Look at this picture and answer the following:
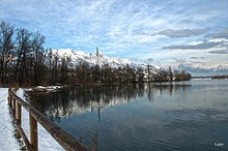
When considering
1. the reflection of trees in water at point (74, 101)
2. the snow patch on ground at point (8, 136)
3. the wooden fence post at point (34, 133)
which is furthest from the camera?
the reflection of trees in water at point (74, 101)

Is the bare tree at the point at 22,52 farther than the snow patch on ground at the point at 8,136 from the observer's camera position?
Yes

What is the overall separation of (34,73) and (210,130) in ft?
235

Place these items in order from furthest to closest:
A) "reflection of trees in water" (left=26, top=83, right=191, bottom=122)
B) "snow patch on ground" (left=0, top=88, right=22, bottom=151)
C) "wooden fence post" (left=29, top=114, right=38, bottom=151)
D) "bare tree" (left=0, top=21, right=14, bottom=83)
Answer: "bare tree" (left=0, top=21, right=14, bottom=83), "reflection of trees in water" (left=26, top=83, right=191, bottom=122), "snow patch on ground" (left=0, top=88, right=22, bottom=151), "wooden fence post" (left=29, top=114, right=38, bottom=151)

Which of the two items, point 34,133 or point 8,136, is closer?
point 34,133

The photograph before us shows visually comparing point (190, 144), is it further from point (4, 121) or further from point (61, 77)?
point (61, 77)

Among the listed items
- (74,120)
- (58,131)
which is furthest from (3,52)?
(58,131)

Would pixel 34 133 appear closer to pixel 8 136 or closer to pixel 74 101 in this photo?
pixel 8 136

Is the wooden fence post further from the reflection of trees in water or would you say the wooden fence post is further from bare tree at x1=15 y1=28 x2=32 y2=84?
bare tree at x1=15 y1=28 x2=32 y2=84

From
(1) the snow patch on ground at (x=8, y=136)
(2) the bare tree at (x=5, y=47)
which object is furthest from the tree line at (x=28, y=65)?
(1) the snow patch on ground at (x=8, y=136)

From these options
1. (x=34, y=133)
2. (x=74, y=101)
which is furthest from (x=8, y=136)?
(x=74, y=101)

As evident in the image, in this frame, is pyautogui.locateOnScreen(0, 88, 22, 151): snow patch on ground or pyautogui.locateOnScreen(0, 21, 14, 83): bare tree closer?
pyautogui.locateOnScreen(0, 88, 22, 151): snow patch on ground

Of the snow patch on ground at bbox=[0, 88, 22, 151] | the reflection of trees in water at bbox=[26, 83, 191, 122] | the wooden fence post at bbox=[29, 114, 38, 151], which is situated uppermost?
the wooden fence post at bbox=[29, 114, 38, 151]

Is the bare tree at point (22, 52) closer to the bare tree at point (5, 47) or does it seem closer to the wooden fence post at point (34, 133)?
the bare tree at point (5, 47)

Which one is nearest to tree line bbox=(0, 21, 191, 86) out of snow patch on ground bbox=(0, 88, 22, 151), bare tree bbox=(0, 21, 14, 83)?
bare tree bbox=(0, 21, 14, 83)
